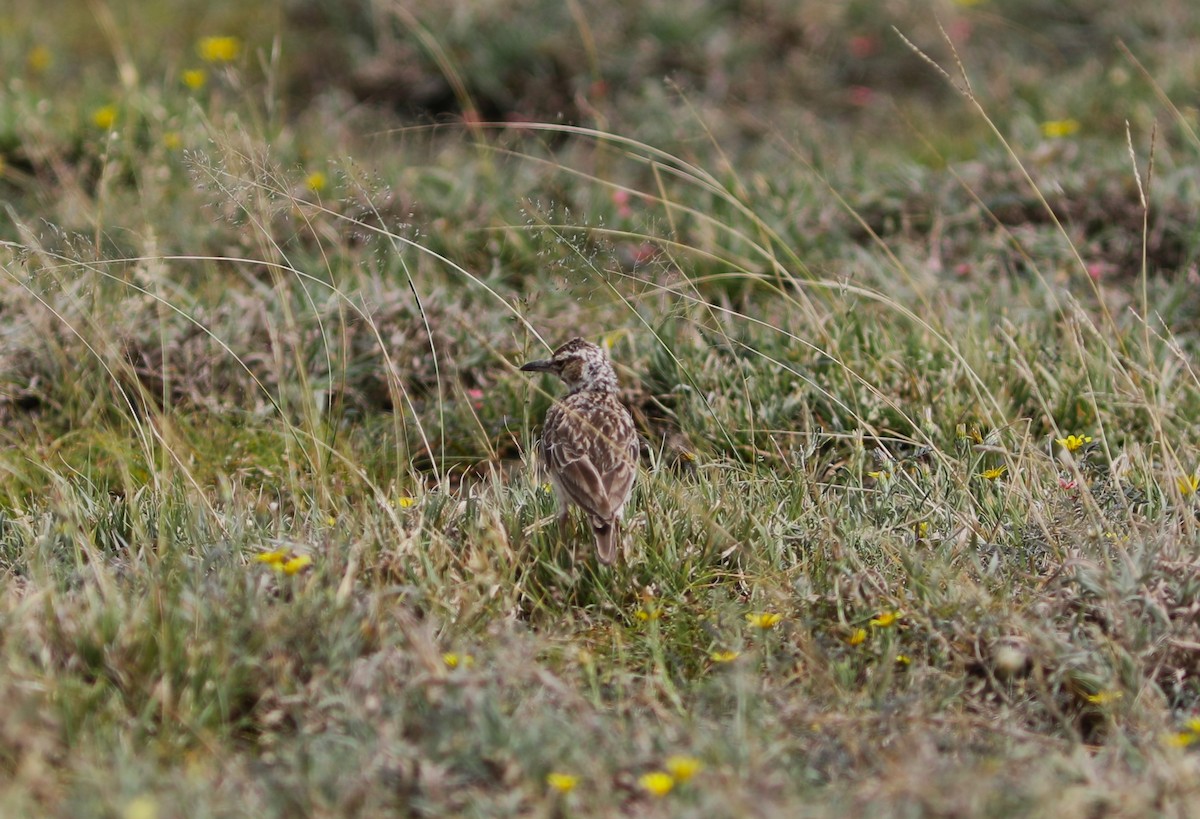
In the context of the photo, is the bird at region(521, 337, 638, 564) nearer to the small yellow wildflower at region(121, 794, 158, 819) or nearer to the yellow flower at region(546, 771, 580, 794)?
the yellow flower at region(546, 771, 580, 794)

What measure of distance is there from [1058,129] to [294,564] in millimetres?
5533

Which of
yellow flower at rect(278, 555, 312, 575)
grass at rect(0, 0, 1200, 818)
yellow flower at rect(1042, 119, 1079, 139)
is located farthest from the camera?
yellow flower at rect(1042, 119, 1079, 139)

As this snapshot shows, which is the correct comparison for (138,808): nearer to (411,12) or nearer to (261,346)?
(261,346)

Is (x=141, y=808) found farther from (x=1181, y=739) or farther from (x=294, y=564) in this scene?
(x=1181, y=739)

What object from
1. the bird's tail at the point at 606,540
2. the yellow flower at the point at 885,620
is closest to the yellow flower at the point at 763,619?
the yellow flower at the point at 885,620

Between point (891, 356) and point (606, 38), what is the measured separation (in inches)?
199

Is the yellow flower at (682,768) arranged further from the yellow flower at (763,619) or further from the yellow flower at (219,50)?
the yellow flower at (219,50)

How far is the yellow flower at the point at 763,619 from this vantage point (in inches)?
147

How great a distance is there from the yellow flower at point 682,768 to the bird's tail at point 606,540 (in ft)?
3.72

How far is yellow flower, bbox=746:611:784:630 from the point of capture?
3.74 meters

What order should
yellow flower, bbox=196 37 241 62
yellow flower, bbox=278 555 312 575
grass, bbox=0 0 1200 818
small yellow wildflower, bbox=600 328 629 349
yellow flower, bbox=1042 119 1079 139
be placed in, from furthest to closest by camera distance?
yellow flower, bbox=196 37 241 62 → yellow flower, bbox=1042 119 1079 139 → small yellow wildflower, bbox=600 328 629 349 → yellow flower, bbox=278 555 312 575 → grass, bbox=0 0 1200 818

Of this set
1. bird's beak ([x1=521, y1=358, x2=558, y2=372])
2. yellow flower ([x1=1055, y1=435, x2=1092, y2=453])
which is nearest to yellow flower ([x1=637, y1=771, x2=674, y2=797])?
yellow flower ([x1=1055, y1=435, x2=1092, y2=453])

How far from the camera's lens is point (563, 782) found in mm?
2975

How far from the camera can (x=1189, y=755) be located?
3246 mm
